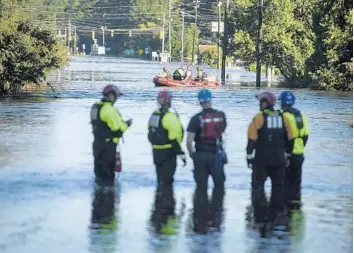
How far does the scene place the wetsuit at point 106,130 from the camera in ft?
51.7

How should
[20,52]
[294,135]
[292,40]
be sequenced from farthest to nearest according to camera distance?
[292,40], [20,52], [294,135]

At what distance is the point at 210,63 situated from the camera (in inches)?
5408

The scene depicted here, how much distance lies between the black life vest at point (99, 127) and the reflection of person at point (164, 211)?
1167 millimetres

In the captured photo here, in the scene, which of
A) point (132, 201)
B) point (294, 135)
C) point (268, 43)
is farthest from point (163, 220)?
point (268, 43)

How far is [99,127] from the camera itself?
15.8m

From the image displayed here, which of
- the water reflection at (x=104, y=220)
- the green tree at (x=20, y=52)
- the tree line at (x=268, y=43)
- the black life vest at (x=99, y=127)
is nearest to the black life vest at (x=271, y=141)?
the water reflection at (x=104, y=220)

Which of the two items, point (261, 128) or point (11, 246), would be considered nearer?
point (11, 246)

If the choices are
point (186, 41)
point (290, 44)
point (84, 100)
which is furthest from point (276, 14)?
point (186, 41)

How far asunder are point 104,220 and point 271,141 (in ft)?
9.22

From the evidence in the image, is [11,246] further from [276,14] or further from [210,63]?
[210,63]

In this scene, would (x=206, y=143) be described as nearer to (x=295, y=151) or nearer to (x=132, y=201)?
(x=132, y=201)

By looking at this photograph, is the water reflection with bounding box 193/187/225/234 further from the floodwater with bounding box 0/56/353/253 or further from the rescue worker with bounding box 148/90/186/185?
the rescue worker with bounding box 148/90/186/185

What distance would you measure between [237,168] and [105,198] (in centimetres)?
529

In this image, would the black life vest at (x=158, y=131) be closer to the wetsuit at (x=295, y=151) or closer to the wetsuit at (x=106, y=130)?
the wetsuit at (x=106, y=130)
